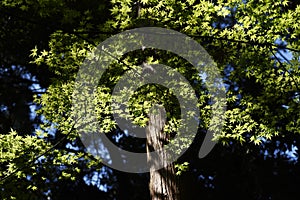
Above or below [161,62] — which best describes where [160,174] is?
below

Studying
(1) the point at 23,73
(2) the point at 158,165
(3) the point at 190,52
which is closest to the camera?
(3) the point at 190,52

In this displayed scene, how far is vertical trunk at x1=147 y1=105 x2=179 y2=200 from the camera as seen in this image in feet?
16.7

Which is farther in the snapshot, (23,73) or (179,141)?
(23,73)

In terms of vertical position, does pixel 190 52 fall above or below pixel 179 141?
above

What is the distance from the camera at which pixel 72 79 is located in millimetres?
5480

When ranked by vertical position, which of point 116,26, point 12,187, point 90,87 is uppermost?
point 116,26

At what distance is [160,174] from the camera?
5160mm

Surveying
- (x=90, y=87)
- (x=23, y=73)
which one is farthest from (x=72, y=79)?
(x=23, y=73)

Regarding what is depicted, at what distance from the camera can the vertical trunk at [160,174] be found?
509 cm

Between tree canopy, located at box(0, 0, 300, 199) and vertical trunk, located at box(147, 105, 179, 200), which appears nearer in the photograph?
tree canopy, located at box(0, 0, 300, 199)

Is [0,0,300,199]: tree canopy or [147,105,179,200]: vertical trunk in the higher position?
[0,0,300,199]: tree canopy

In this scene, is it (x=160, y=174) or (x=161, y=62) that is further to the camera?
(x=160, y=174)

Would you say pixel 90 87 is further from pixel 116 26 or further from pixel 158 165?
pixel 158 165

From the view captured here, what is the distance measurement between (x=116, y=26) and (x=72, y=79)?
3.92ft
